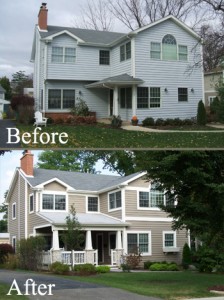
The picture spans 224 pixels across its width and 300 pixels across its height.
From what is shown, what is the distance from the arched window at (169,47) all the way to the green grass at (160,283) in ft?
51.4

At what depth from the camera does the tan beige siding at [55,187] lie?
22.5 feet

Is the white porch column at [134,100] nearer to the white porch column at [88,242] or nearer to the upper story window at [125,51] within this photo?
the upper story window at [125,51]

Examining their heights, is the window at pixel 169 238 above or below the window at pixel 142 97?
below

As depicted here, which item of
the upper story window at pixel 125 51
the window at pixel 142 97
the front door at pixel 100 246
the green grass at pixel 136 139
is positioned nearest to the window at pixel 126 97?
the window at pixel 142 97

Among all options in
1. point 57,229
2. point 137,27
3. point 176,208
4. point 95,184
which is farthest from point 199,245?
point 137,27

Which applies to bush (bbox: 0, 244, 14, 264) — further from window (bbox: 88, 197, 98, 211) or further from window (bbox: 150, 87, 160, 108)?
Answer: window (bbox: 150, 87, 160, 108)

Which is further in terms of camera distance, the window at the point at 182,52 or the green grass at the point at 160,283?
the window at the point at 182,52

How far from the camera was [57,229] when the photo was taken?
6.41 meters

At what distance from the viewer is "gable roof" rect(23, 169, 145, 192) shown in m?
6.99

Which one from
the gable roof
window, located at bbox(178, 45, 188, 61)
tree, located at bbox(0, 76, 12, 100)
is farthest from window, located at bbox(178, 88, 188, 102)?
the gable roof

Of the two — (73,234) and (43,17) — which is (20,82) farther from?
(73,234)

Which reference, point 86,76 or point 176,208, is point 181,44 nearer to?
point 86,76

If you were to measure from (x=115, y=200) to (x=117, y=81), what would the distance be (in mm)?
14465

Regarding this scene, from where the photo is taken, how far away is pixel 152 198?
8.14 meters
